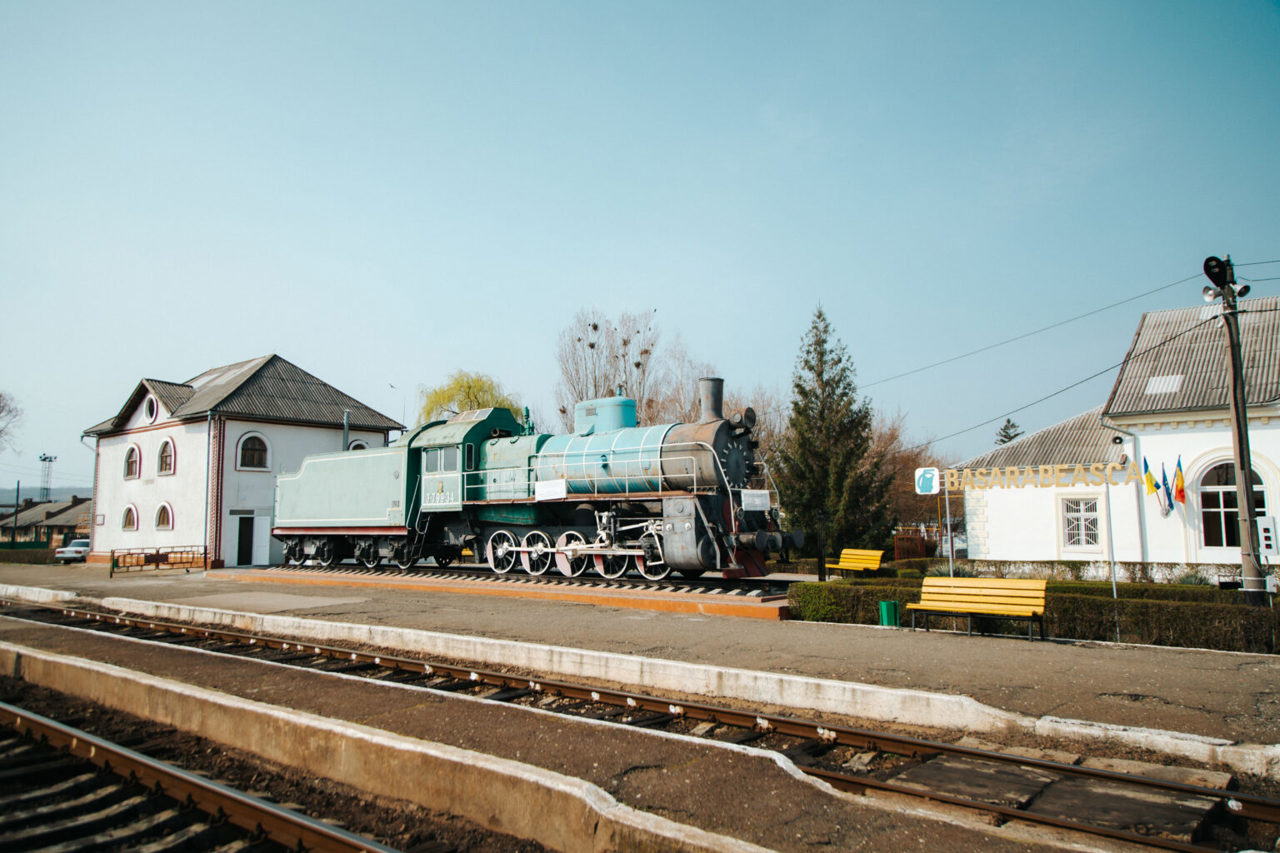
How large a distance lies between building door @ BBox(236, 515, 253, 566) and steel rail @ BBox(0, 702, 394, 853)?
22773mm

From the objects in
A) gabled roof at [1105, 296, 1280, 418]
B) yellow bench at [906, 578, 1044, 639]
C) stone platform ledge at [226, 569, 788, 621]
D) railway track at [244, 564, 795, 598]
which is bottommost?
stone platform ledge at [226, 569, 788, 621]

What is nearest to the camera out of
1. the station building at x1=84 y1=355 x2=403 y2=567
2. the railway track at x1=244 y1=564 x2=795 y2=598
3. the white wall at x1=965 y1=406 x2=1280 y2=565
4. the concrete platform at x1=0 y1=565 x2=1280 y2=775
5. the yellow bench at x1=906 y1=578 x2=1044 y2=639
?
the concrete platform at x1=0 y1=565 x2=1280 y2=775

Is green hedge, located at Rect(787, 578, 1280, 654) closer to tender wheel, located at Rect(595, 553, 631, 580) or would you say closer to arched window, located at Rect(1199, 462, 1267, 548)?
tender wheel, located at Rect(595, 553, 631, 580)

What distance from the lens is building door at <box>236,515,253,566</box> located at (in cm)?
2922

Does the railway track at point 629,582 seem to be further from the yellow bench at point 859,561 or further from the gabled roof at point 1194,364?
the gabled roof at point 1194,364

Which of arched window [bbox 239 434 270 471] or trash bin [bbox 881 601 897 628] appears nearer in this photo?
trash bin [bbox 881 601 897 628]

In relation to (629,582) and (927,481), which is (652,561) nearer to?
(629,582)

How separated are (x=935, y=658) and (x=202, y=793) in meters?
7.71

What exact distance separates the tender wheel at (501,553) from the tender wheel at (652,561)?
419cm

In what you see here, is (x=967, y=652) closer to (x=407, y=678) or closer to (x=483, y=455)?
(x=407, y=678)

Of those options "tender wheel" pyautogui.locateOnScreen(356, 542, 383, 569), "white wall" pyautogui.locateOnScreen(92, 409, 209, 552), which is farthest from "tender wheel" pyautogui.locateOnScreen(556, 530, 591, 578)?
"white wall" pyautogui.locateOnScreen(92, 409, 209, 552)

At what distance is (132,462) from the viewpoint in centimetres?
3303

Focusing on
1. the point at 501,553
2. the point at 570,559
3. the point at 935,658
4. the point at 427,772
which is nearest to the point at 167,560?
the point at 501,553

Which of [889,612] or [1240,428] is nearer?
[889,612]
